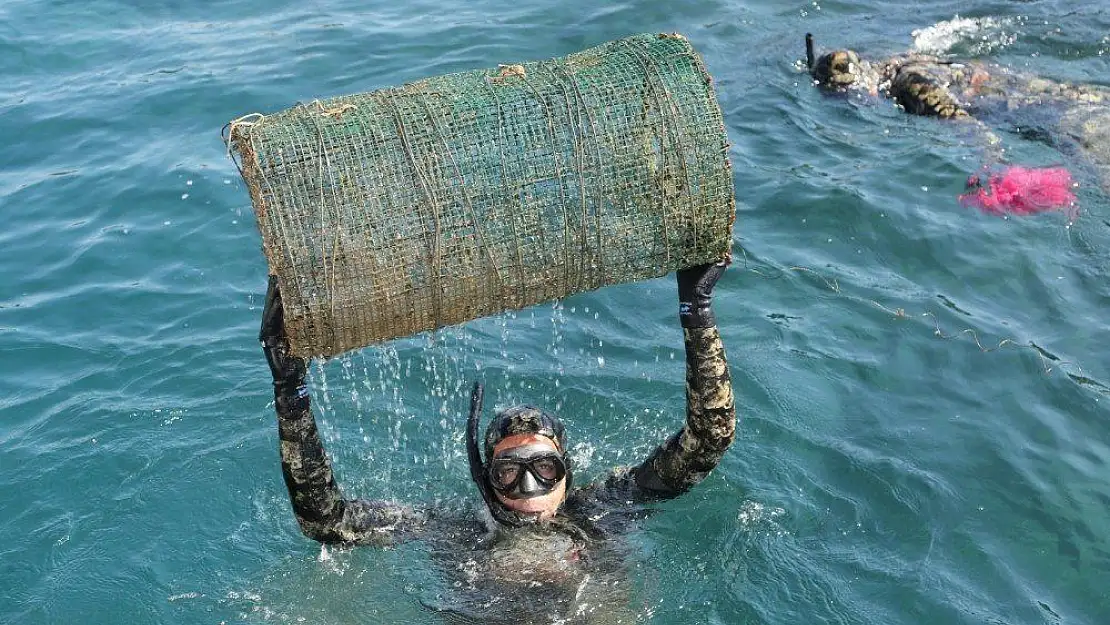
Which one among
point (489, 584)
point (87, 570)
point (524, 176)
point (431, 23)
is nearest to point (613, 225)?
point (524, 176)

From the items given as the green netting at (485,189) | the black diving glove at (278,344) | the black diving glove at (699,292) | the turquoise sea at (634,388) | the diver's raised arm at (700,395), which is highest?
the green netting at (485,189)

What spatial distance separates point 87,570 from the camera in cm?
601

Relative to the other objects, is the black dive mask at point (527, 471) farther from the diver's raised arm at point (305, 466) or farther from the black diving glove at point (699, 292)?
the black diving glove at point (699, 292)

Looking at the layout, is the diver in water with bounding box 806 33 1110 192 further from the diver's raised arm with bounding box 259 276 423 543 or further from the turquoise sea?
the diver's raised arm with bounding box 259 276 423 543

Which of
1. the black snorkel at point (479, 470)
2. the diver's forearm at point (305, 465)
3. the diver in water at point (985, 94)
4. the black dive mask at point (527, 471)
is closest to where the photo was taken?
the diver's forearm at point (305, 465)

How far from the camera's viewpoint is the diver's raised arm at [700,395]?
4.54m

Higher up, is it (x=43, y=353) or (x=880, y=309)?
(x=43, y=353)

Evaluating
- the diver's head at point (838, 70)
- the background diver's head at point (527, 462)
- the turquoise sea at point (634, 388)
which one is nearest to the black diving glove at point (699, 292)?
the background diver's head at point (527, 462)

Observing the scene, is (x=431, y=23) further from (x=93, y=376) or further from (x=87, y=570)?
(x=87, y=570)

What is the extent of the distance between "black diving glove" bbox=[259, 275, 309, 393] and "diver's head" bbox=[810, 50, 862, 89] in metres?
8.93

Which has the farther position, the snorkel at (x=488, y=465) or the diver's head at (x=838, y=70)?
the diver's head at (x=838, y=70)

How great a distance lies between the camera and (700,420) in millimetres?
4715

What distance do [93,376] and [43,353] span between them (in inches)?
21.7

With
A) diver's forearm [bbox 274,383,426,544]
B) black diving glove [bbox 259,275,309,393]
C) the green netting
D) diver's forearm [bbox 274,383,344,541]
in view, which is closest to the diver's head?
the green netting
